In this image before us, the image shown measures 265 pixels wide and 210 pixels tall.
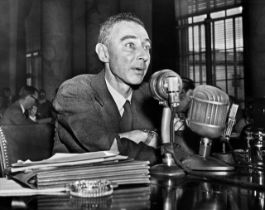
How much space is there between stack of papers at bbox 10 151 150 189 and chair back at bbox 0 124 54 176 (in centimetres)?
51

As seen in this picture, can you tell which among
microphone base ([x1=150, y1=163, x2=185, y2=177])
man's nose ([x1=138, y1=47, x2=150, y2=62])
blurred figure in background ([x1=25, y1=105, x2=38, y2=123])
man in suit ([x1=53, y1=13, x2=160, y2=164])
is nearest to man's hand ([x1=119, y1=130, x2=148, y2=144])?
man in suit ([x1=53, y1=13, x2=160, y2=164])

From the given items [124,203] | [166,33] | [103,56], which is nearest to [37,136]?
[103,56]

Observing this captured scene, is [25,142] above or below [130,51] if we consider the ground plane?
below

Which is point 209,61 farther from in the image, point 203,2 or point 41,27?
point 41,27

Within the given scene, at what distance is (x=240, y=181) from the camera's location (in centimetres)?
93

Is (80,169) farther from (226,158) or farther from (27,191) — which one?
(226,158)

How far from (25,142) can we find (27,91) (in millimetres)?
4829

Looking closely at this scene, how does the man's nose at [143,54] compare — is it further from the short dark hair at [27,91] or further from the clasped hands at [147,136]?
the short dark hair at [27,91]

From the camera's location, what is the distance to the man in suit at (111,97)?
58.2 inches

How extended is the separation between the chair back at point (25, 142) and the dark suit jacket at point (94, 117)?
0.15 feet

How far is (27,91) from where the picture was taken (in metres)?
6.12

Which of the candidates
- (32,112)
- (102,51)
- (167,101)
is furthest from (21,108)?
(167,101)

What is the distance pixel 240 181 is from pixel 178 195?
21 cm

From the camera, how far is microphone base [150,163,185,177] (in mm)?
1015
